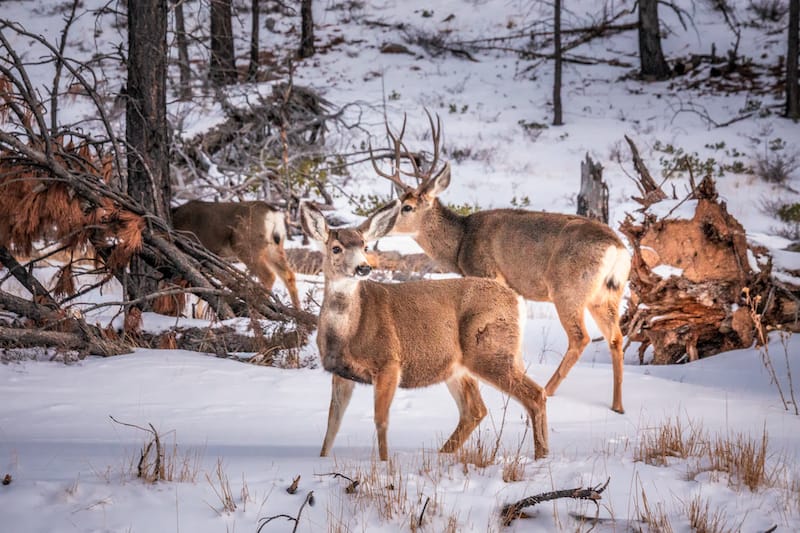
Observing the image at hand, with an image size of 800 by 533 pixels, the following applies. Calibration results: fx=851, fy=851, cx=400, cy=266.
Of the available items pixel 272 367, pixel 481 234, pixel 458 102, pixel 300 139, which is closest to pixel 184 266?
pixel 272 367

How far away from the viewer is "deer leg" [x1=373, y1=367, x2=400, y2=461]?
16.9 ft

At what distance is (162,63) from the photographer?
9.36m

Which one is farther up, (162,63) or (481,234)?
(162,63)

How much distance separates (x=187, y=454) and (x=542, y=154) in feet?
67.6

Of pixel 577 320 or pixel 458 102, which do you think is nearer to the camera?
pixel 577 320

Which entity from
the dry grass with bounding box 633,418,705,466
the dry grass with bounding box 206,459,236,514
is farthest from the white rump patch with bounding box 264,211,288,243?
the dry grass with bounding box 206,459,236,514

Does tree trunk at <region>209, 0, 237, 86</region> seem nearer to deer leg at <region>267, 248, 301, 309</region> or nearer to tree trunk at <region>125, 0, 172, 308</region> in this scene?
tree trunk at <region>125, 0, 172, 308</region>

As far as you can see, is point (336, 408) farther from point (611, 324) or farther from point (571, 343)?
point (611, 324)

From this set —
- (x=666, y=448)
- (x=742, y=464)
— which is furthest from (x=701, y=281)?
(x=742, y=464)

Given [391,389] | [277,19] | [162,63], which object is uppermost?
[277,19]

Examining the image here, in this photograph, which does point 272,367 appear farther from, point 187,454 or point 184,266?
point 187,454

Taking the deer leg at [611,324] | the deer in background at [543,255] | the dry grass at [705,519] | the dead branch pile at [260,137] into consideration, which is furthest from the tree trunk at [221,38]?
the dry grass at [705,519]

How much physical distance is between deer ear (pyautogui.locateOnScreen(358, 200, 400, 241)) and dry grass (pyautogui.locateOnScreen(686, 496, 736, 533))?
2.68 m

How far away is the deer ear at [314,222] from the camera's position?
222 inches
